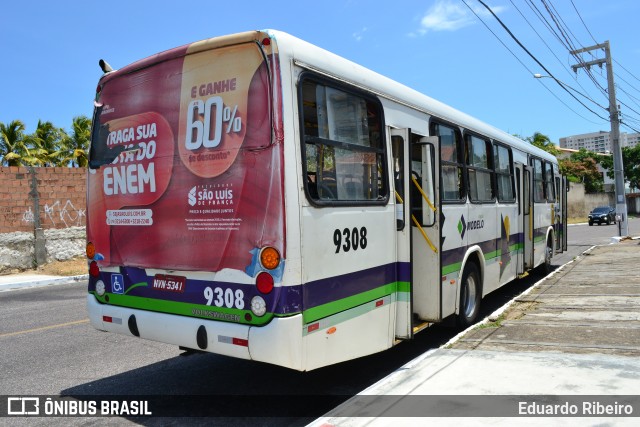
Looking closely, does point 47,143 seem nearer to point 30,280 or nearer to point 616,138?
point 30,280

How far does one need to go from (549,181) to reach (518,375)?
871cm

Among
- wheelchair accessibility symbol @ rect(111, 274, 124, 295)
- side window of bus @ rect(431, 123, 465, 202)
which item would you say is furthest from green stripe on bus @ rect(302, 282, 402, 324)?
wheelchair accessibility symbol @ rect(111, 274, 124, 295)

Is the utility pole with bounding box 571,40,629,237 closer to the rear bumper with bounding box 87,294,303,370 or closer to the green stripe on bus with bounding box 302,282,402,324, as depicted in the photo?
the green stripe on bus with bounding box 302,282,402,324

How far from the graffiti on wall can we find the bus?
11.6 m

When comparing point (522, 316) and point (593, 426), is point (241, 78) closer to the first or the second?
point (593, 426)

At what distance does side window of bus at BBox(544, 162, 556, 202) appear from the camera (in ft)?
38.4

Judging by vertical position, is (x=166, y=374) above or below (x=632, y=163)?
below

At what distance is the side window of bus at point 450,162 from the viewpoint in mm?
6148

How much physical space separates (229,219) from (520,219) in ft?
23.1

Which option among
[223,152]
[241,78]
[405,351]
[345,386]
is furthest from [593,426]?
[241,78]

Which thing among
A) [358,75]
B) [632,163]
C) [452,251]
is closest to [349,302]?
[358,75]

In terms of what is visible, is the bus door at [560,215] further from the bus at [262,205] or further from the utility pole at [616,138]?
the utility pole at [616,138]

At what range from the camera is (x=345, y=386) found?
16.5ft

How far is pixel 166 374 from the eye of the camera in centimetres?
550
